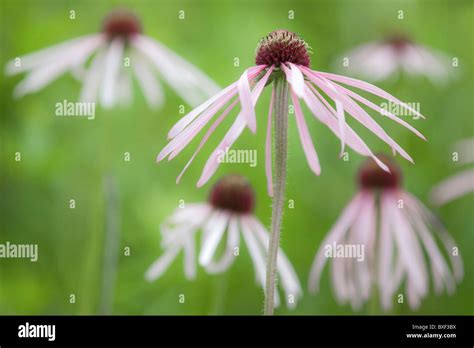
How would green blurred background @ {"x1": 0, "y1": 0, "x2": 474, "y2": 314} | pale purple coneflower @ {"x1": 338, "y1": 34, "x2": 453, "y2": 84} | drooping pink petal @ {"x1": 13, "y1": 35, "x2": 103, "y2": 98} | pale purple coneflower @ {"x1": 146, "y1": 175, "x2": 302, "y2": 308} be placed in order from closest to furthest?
pale purple coneflower @ {"x1": 146, "y1": 175, "x2": 302, "y2": 308} → drooping pink petal @ {"x1": 13, "y1": 35, "x2": 103, "y2": 98} → green blurred background @ {"x1": 0, "y1": 0, "x2": 474, "y2": 314} → pale purple coneflower @ {"x1": 338, "y1": 34, "x2": 453, "y2": 84}

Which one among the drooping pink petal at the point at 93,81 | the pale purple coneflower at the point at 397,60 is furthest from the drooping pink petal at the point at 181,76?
the pale purple coneflower at the point at 397,60

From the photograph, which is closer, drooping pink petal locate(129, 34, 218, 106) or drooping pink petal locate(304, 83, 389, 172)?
drooping pink petal locate(304, 83, 389, 172)

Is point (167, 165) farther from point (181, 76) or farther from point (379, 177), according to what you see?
point (379, 177)

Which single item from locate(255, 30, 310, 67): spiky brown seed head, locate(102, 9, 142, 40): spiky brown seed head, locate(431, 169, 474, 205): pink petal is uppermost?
locate(102, 9, 142, 40): spiky brown seed head

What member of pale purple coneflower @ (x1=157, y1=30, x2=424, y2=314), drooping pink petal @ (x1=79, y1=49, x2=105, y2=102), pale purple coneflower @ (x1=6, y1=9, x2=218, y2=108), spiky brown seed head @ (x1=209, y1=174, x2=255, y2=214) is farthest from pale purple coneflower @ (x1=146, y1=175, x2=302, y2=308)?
pale purple coneflower @ (x1=157, y1=30, x2=424, y2=314)

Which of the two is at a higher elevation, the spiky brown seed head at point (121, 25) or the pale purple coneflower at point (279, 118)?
the spiky brown seed head at point (121, 25)

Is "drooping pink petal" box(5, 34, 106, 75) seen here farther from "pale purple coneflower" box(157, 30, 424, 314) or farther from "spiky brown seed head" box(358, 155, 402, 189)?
"pale purple coneflower" box(157, 30, 424, 314)

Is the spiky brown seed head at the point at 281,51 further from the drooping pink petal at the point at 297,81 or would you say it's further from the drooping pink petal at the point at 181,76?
the drooping pink petal at the point at 181,76

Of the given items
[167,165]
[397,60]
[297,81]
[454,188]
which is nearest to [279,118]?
[297,81]
